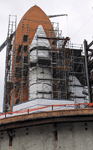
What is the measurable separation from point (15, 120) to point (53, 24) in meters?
29.2

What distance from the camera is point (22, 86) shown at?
125ft

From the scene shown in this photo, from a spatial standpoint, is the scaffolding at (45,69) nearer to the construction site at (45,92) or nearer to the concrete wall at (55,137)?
the construction site at (45,92)

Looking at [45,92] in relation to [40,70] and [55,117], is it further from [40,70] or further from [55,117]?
[55,117]

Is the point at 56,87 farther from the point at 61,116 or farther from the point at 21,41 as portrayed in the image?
the point at 61,116

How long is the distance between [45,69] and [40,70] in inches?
32.7

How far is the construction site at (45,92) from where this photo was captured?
70.4ft

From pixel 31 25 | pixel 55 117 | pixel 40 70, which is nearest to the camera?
pixel 55 117

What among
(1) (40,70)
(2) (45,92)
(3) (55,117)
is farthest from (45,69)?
(3) (55,117)

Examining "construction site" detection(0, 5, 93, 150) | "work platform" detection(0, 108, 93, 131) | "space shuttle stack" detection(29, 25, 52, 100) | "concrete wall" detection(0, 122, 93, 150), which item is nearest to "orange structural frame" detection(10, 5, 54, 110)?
"construction site" detection(0, 5, 93, 150)

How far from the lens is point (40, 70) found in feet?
125

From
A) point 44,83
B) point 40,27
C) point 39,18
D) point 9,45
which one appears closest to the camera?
point 44,83

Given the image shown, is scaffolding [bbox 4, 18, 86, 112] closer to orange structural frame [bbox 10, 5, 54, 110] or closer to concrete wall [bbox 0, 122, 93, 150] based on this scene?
orange structural frame [bbox 10, 5, 54, 110]

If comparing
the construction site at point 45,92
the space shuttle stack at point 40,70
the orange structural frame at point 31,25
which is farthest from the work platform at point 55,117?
the orange structural frame at point 31,25

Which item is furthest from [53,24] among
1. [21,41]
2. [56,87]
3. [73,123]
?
[73,123]
